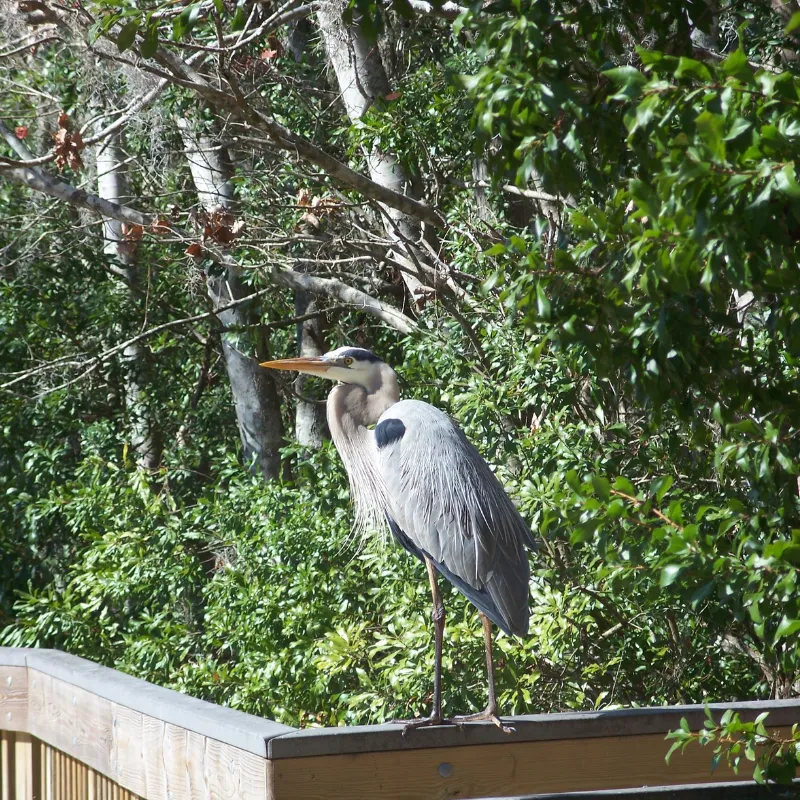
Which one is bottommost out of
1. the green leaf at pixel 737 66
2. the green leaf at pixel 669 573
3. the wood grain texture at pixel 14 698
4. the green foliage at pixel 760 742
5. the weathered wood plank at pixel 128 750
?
the green foliage at pixel 760 742

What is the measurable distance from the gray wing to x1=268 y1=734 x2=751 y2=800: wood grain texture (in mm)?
815

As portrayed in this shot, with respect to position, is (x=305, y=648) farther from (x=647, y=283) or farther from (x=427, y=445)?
(x=647, y=283)

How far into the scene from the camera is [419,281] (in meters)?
5.60

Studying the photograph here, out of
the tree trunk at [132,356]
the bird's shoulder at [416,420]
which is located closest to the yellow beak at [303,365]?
the bird's shoulder at [416,420]

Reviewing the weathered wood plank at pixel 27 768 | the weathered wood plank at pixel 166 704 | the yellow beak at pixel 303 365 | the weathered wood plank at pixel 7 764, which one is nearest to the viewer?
the weathered wood plank at pixel 166 704

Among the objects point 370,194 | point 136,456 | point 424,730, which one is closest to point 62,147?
point 370,194

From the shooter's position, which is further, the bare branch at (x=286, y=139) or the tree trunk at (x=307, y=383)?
the tree trunk at (x=307, y=383)

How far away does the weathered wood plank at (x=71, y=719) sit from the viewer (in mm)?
2449

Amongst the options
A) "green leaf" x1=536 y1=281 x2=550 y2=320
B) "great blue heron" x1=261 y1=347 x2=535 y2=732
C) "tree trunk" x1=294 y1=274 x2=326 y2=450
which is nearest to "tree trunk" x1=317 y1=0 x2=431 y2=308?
"tree trunk" x1=294 y1=274 x2=326 y2=450

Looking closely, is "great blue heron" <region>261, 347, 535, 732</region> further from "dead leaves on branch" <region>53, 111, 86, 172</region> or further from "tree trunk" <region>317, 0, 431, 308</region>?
"dead leaves on branch" <region>53, 111, 86, 172</region>

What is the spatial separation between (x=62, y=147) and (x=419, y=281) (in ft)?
6.37

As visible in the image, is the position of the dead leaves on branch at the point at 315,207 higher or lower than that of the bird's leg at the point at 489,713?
higher

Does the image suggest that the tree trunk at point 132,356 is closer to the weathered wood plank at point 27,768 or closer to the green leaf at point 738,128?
the weathered wood plank at point 27,768

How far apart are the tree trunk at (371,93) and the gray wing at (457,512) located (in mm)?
2075
